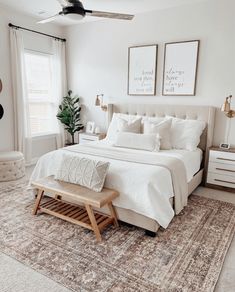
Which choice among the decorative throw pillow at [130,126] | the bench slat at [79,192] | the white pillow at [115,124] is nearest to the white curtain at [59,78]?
the white pillow at [115,124]

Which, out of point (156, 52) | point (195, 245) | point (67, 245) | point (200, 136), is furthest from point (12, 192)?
point (156, 52)

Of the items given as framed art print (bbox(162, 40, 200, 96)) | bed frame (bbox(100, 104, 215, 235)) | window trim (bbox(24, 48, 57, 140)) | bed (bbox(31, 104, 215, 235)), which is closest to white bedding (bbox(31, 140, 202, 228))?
bed (bbox(31, 104, 215, 235))

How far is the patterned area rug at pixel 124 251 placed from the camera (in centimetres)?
188

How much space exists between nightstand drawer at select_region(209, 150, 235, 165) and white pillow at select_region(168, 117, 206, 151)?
295 mm

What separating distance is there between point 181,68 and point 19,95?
3.03 m

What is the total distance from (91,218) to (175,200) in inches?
40.1

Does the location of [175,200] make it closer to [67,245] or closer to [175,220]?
[175,220]

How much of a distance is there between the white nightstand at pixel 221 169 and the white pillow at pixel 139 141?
0.94 meters

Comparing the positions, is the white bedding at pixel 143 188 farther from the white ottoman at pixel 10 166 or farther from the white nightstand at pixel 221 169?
the white ottoman at pixel 10 166

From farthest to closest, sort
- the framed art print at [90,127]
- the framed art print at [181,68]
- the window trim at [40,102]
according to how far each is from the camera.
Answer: the framed art print at [90,127]
the window trim at [40,102]
the framed art print at [181,68]

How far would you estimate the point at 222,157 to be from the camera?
11.9 feet

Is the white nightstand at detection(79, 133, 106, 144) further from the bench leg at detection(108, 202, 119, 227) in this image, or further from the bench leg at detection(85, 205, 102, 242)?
the bench leg at detection(85, 205, 102, 242)

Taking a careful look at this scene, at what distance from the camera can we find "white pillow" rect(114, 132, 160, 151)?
11.5 ft

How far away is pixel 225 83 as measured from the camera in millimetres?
3789
